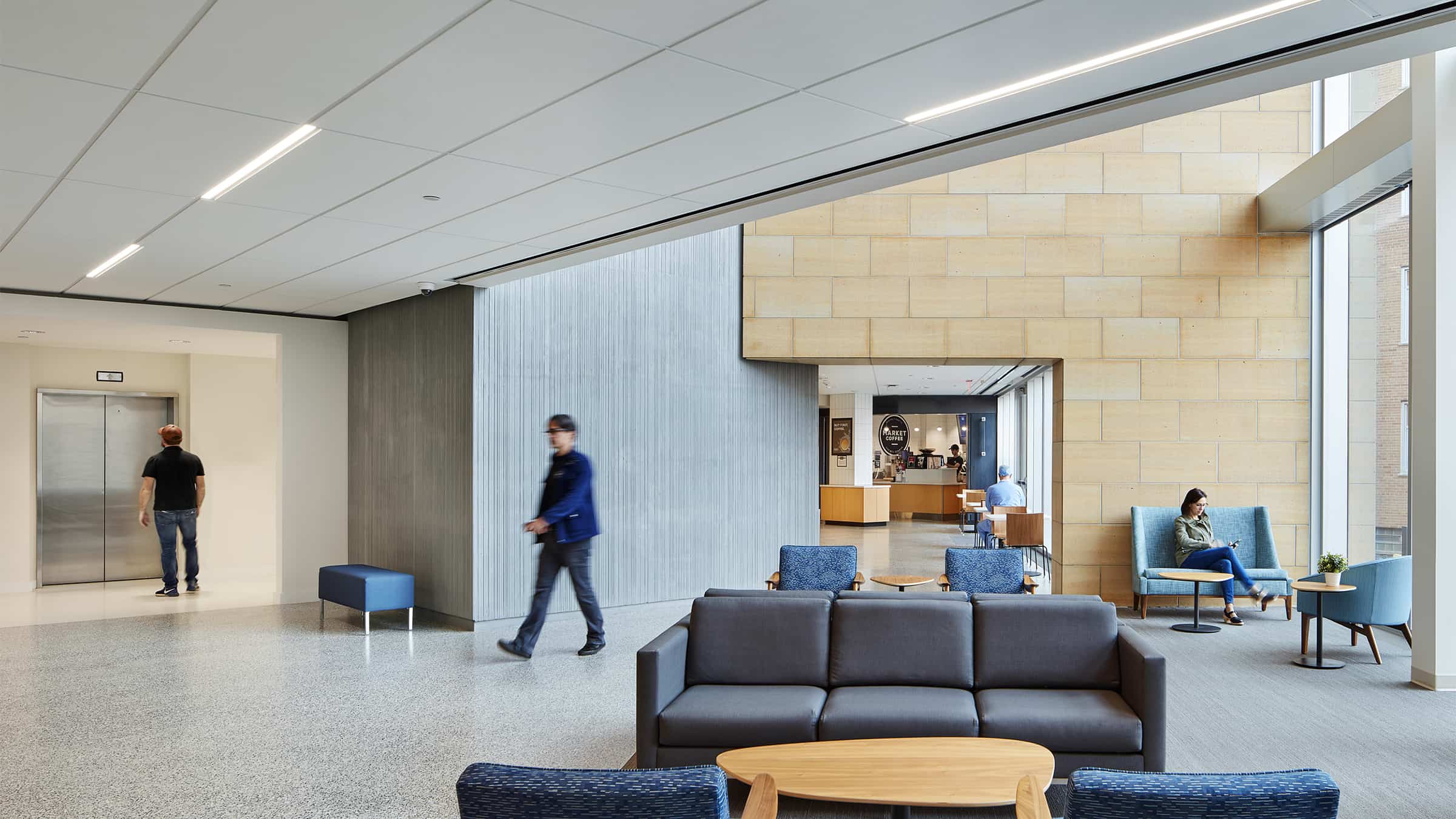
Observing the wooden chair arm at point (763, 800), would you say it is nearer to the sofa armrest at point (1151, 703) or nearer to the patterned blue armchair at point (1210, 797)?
the patterned blue armchair at point (1210, 797)

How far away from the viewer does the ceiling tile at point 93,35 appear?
10.5 ft

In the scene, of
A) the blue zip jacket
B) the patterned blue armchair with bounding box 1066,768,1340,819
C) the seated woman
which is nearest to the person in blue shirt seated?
the seated woman

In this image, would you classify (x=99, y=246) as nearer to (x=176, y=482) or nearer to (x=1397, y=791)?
(x=176, y=482)

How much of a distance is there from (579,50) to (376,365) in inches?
273

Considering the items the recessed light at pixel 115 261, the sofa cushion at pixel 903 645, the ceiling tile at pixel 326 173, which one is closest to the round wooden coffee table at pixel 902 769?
the sofa cushion at pixel 903 645

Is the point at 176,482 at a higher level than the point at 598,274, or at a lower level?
lower

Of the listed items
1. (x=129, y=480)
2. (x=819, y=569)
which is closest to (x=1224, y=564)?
(x=819, y=569)

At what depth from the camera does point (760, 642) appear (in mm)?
4785

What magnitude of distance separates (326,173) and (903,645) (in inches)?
146

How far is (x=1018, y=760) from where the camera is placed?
3.53 m

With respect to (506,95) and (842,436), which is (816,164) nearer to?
(506,95)

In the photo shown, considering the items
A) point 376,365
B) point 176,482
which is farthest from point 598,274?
point 176,482

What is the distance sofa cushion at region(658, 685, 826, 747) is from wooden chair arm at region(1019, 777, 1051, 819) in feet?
3.96

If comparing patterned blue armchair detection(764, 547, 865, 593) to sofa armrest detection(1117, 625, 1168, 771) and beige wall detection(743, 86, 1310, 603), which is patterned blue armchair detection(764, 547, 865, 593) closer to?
sofa armrest detection(1117, 625, 1168, 771)
